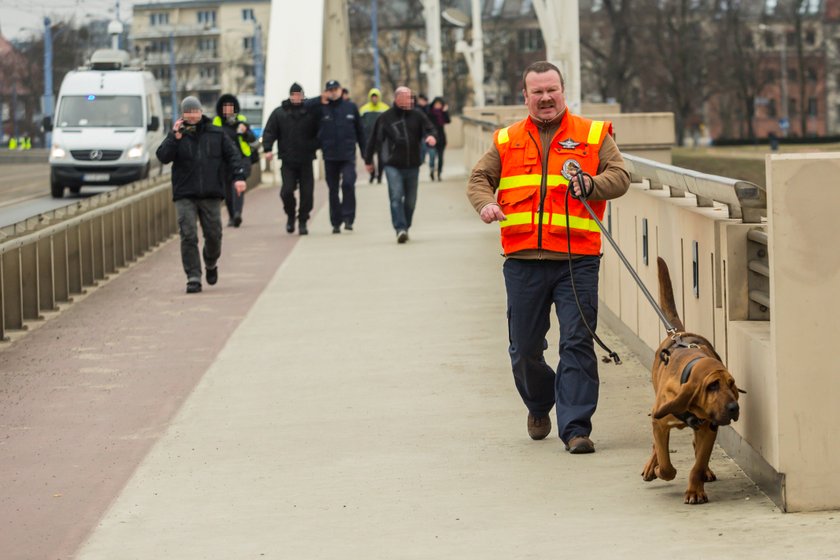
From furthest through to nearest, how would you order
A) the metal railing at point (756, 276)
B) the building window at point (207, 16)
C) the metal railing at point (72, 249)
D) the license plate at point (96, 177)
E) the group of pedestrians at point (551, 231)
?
the building window at point (207, 16)
the license plate at point (96, 177)
the metal railing at point (72, 249)
the group of pedestrians at point (551, 231)
the metal railing at point (756, 276)

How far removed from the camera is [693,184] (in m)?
7.91

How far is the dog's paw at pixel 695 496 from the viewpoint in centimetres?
650

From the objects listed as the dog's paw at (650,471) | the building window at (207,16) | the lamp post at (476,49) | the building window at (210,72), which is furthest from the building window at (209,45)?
the dog's paw at (650,471)

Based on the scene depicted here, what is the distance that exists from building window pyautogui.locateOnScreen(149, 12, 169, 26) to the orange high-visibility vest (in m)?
160

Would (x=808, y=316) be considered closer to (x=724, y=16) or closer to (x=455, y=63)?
(x=724, y=16)

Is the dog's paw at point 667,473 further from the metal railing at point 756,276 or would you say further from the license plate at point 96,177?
the license plate at point 96,177

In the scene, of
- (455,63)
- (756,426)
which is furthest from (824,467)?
(455,63)

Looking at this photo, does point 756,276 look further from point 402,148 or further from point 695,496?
point 402,148

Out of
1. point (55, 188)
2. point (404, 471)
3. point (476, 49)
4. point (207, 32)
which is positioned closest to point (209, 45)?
point (207, 32)

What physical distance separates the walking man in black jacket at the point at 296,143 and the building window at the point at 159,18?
146 meters

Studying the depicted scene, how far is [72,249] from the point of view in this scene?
15.6 metres

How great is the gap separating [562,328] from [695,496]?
147 centimetres

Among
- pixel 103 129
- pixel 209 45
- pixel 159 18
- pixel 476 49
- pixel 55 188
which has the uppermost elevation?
pixel 159 18

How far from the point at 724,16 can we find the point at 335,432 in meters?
92.0
